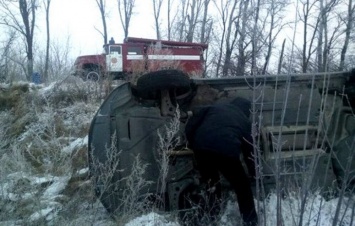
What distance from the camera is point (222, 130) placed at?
142 inches

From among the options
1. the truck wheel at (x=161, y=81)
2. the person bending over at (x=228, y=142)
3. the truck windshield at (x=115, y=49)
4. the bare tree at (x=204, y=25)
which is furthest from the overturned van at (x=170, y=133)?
the bare tree at (x=204, y=25)

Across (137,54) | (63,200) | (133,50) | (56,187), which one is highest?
(133,50)

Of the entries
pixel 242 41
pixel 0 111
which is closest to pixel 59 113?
pixel 0 111

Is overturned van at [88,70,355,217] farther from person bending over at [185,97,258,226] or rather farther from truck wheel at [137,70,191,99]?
person bending over at [185,97,258,226]

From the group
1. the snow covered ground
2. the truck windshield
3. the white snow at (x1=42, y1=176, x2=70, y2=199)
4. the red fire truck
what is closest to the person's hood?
the snow covered ground

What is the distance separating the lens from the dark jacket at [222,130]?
357cm

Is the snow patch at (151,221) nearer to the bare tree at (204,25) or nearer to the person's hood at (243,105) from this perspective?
the person's hood at (243,105)

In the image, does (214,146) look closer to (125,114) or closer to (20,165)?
(125,114)

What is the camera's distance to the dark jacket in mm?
3570

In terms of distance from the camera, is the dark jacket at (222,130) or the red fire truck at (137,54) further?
the red fire truck at (137,54)

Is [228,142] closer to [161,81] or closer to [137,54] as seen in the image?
[161,81]

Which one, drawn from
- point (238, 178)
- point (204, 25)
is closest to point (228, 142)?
point (238, 178)

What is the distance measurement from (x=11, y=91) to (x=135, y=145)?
6.45 meters

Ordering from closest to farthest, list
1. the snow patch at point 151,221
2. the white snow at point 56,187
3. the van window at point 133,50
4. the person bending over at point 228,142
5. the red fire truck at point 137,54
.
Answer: the person bending over at point 228,142 < the snow patch at point 151,221 < the white snow at point 56,187 < the red fire truck at point 137,54 < the van window at point 133,50
